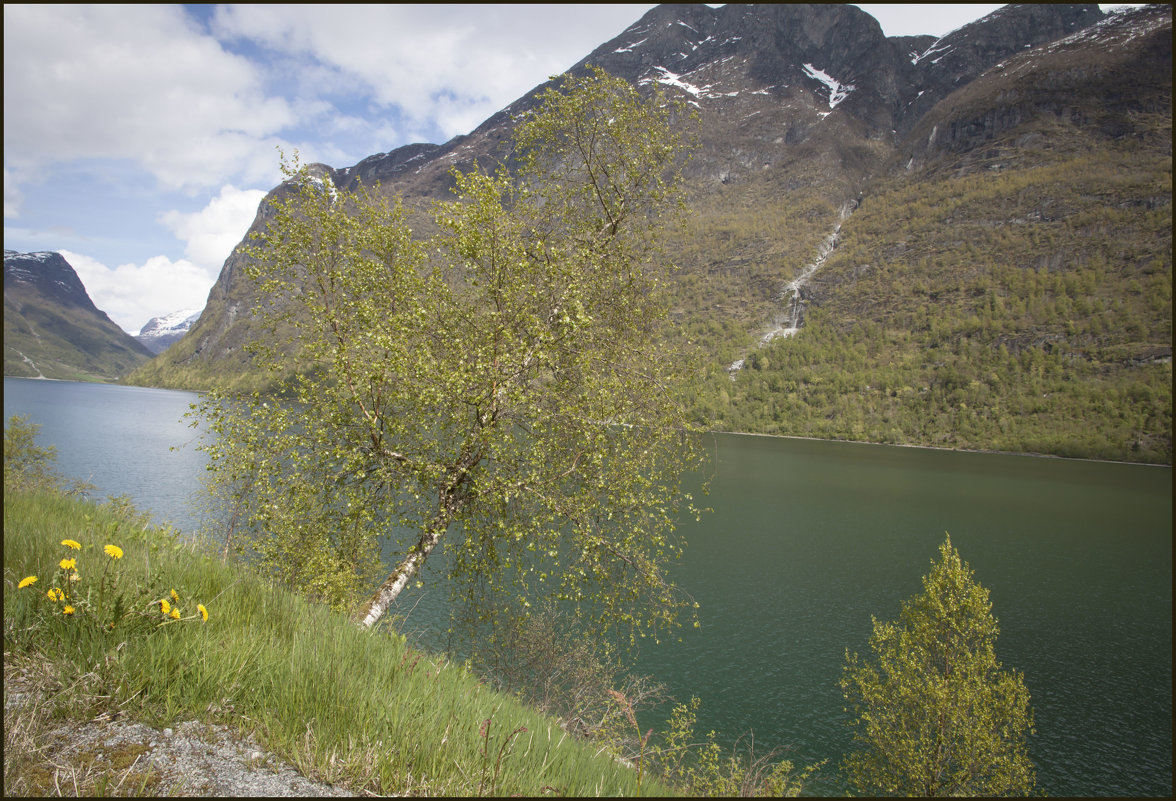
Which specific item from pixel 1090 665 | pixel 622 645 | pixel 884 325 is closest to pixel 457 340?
pixel 622 645

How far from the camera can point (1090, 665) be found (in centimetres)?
2684

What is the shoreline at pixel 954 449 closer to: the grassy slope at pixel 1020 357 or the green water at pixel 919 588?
the grassy slope at pixel 1020 357

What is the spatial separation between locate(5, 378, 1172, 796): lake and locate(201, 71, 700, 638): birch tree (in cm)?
1111

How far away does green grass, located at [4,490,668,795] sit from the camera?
343cm

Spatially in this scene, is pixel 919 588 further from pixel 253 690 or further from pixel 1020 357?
pixel 1020 357

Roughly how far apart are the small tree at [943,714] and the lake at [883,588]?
2362 millimetres

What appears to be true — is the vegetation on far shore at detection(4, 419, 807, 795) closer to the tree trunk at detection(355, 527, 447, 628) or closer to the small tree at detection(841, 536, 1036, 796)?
the tree trunk at detection(355, 527, 447, 628)

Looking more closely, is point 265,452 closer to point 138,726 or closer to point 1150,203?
point 138,726

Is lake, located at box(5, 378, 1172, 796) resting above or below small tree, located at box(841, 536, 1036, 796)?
below

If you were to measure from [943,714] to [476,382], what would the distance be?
1786 centimetres

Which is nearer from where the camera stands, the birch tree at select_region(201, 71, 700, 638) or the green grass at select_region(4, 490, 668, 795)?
the green grass at select_region(4, 490, 668, 795)

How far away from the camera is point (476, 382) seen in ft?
24.0

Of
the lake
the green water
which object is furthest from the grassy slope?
the green water

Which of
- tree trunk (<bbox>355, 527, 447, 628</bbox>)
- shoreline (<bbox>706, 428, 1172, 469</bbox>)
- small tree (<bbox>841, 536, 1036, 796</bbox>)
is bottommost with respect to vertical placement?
shoreline (<bbox>706, 428, 1172, 469</bbox>)
